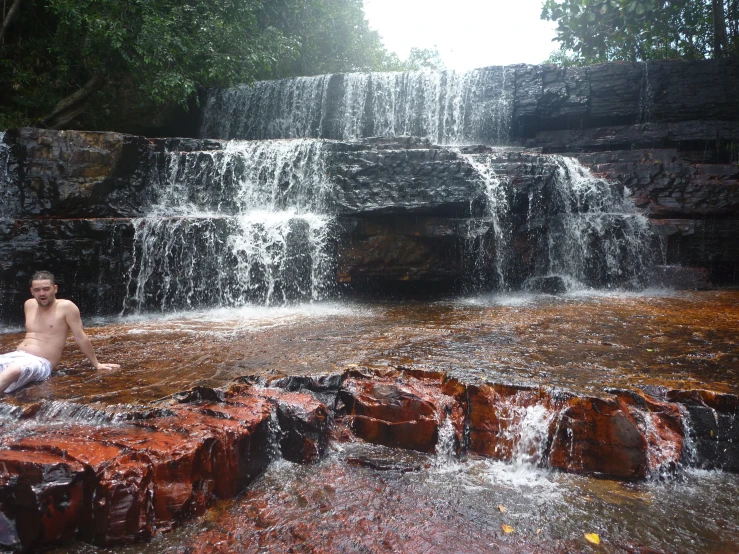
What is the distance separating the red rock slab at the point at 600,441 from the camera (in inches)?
130

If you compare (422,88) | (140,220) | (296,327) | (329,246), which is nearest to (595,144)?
(422,88)

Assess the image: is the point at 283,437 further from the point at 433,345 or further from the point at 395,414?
the point at 433,345

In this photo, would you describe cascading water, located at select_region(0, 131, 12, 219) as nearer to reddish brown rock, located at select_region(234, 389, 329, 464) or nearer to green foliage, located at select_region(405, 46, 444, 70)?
reddish brown rock, located at select_region(234, 389, 329, 464)

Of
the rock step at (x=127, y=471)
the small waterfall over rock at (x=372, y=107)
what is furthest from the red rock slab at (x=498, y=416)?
the small waterfall over rock at (x=372, y=107)

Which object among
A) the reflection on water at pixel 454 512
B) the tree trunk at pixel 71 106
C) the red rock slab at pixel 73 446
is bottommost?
the reflection on water at pixel 454 512

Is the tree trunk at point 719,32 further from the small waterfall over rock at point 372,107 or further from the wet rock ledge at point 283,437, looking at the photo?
the wet rock ledge at point 283,437

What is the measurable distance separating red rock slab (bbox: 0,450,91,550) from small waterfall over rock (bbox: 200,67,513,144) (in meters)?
11.7

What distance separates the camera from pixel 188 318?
7242 millimetres

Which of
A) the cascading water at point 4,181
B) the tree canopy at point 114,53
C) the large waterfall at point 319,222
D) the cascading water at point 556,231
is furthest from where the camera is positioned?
the tree canopy at point 114,53

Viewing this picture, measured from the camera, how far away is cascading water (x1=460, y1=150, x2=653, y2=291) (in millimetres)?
8812

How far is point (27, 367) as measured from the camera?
3787 millimetres

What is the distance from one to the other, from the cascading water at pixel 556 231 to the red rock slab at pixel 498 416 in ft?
16.7

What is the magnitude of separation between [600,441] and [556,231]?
670 cm

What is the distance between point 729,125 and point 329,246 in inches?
381
